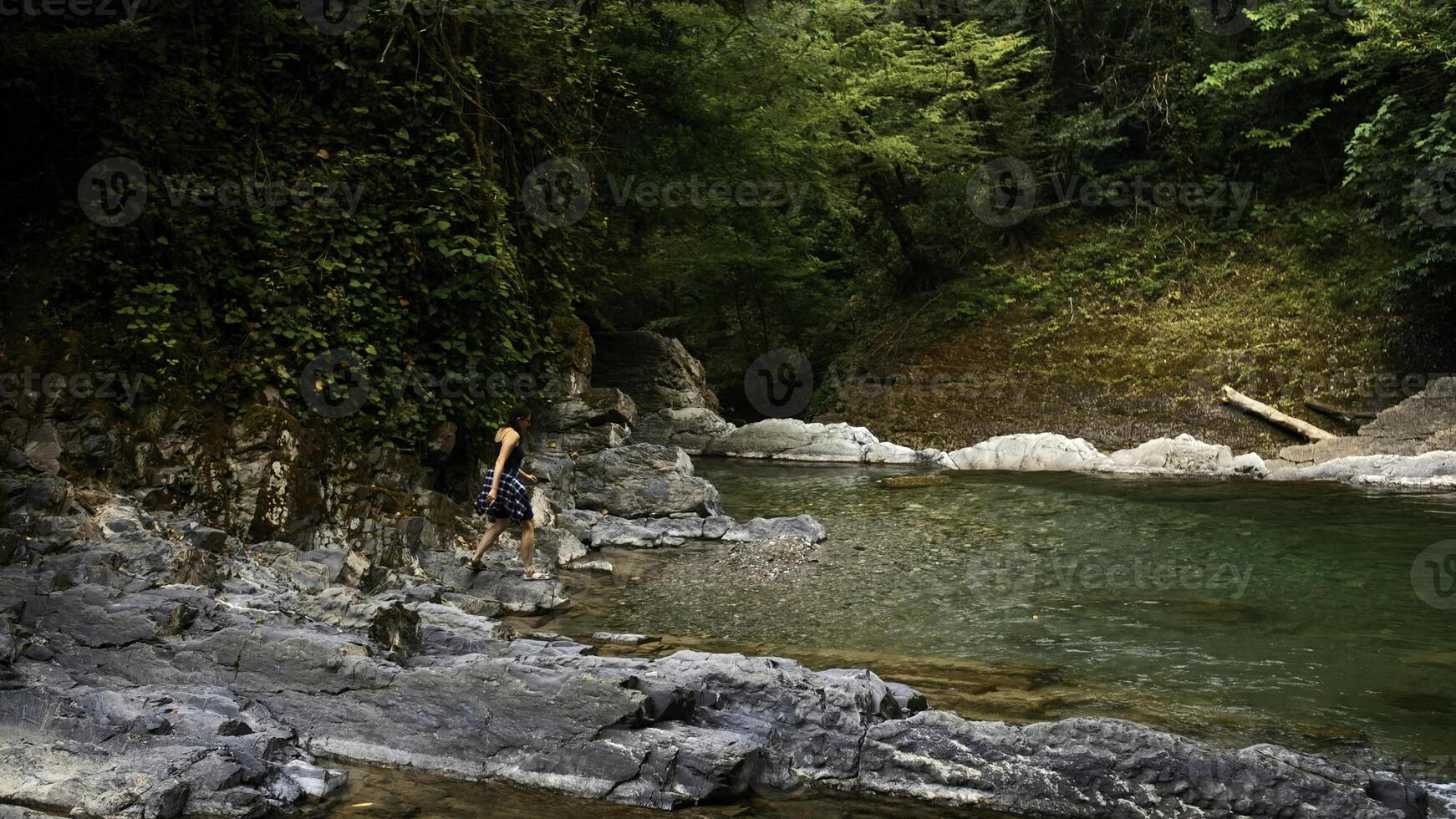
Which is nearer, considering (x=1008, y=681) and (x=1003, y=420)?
(x=1008, y=681)

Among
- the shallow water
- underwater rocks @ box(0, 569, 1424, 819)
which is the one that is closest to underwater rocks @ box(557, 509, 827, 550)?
underwater rocks @ box(0, 569, 1424, 819)

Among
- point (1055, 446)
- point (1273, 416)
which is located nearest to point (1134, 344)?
point (1273, 416)

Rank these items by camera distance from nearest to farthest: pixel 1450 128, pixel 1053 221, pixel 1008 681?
pixel 1008 681 → pixel 1450 128 → pixel 1053 221

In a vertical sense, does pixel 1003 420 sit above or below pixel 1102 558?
above

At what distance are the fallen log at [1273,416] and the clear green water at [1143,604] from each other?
328 cm

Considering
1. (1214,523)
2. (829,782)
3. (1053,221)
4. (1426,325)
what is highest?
(1053,221)

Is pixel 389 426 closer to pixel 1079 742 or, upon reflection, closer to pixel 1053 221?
pixel 1079 742

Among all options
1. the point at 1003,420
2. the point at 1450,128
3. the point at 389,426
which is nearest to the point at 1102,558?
the point at 389,426

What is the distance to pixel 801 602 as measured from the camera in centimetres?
926

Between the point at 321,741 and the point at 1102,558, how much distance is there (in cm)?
798

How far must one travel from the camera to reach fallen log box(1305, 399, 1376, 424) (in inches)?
707

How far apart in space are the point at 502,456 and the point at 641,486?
3.98 m

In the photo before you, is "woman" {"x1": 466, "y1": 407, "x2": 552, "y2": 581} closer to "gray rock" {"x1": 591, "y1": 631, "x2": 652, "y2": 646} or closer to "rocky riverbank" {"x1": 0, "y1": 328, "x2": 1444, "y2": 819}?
"rocky riverbank" {"x1": 0, "y1": 328, "x2": 1444, "y2": 819}

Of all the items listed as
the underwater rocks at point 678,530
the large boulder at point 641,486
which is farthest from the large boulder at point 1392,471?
the large boulder at point 641,486
